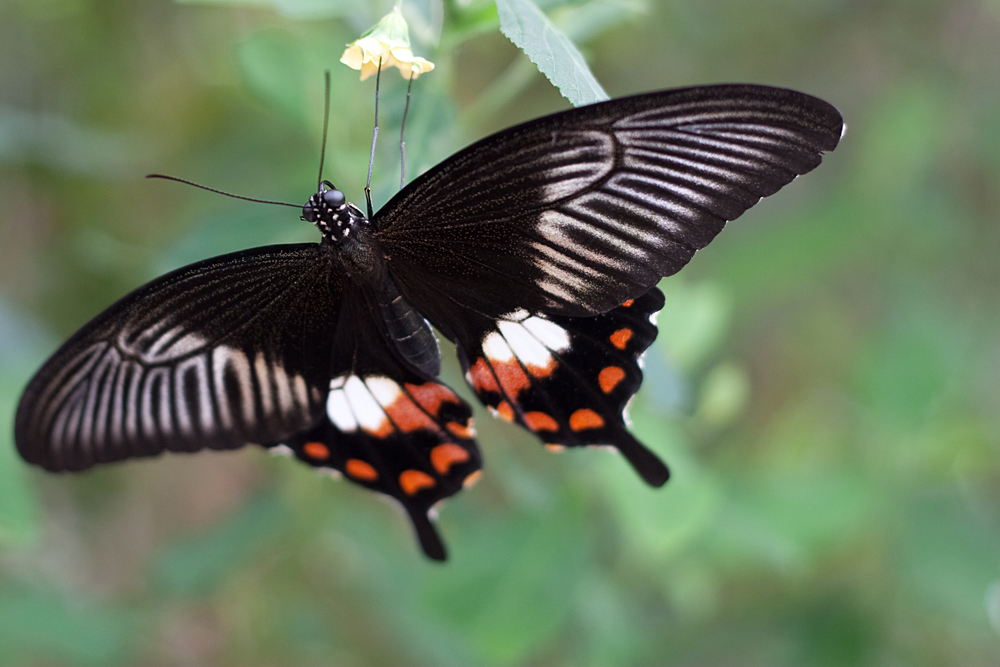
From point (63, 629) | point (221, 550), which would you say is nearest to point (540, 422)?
point (221, 550)

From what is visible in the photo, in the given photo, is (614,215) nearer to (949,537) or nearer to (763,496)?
(763,496)

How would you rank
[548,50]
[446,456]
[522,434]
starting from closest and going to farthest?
[548,50]
[446,456]
[522,434]

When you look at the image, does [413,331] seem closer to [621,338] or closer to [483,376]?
[483,376]

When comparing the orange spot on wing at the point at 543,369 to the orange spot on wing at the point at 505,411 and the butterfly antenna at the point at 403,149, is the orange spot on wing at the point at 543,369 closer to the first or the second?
the orange spot on wing at the point at 505,411

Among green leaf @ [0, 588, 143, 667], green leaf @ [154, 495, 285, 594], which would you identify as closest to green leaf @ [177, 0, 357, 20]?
green leaf @ [154, 495, 285, 594]

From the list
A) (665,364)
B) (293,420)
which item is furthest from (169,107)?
(665,364)
